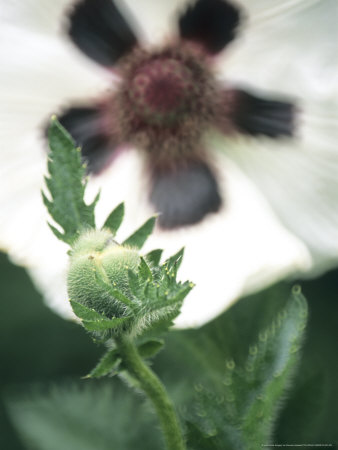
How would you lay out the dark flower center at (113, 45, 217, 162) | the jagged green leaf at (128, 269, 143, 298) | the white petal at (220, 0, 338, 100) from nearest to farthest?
the jagged green leaf at (128, 269, 143, 298) < the white petal at (220, 0, 338, 100) < the dark flower center at (113, 45, 217, 162)

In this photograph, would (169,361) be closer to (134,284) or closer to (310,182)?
(310,182)

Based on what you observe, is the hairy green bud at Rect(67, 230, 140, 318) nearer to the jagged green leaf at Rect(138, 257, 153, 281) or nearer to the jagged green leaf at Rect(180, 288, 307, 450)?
the jagged green leaf at Rect(138, 257, 153, 281)

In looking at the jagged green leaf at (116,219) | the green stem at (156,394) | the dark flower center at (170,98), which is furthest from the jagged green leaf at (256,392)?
the dark flower center at (170,98)

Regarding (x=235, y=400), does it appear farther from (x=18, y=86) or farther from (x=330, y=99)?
(x=18, y=86)

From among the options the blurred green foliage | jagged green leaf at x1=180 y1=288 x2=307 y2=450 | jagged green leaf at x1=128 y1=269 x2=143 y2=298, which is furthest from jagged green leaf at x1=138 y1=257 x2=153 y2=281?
the blurred green foliage

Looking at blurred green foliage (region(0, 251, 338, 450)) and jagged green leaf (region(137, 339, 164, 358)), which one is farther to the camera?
blurred green foliage (region(0, 251, 338, 450))

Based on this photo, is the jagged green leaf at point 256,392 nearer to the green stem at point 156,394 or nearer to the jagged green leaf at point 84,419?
the green stem at point 156,394

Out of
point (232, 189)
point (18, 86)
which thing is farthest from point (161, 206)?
point (18, 86)
